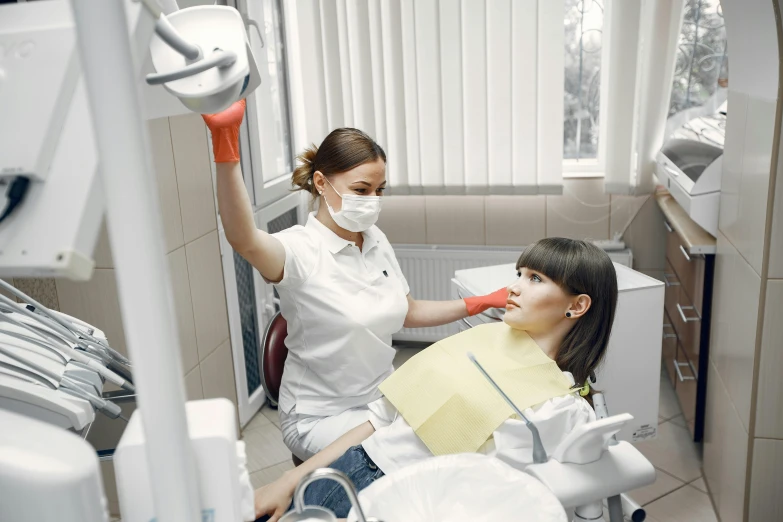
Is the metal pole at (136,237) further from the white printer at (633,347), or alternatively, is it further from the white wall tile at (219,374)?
the white wall tile at (219,374)

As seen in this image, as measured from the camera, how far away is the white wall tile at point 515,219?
319 centimetres

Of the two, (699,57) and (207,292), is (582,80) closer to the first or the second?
(699,57)

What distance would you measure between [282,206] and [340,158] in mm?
1231

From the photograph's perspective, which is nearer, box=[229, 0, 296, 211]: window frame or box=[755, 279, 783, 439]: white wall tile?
box=[755, 279, 783, 439]: white wall tile

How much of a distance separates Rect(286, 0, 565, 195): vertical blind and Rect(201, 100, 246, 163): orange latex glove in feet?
5.95

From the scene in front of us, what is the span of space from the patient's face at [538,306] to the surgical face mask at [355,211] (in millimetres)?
482

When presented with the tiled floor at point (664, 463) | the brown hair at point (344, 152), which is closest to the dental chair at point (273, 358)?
the brown hair at point (344, 152)

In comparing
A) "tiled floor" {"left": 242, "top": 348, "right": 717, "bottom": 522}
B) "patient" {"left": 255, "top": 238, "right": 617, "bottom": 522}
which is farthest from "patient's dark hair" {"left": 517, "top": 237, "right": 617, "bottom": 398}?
"tiled floor" {"left": 242, "top": 348, "right": 717, "bottom": 522}

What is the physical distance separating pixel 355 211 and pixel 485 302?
48 cm

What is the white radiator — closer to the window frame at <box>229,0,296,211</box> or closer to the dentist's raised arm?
the window frame at <box>229,0,296,211</box>

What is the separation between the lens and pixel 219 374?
2549 mm

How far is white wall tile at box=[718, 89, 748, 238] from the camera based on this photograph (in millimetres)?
1858

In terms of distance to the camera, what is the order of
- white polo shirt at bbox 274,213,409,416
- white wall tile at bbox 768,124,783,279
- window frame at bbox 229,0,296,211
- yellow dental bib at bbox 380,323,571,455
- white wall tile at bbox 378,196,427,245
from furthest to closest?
white wall tile at bbox 378,196,427,245 < window frame at bbox 229,0,296,211 < white polo shirt at bbox 274,213,409,416 < white wall tile at bbox 768,124,783,279 < yellow dental bib at bbox 380,323,571,455

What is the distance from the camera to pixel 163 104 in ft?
2.16
